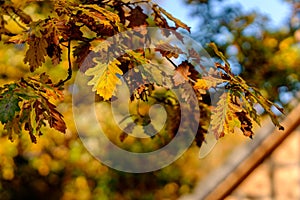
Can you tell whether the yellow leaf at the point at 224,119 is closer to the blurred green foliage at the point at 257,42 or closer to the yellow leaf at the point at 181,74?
the yellow leaf at the point at 181,74

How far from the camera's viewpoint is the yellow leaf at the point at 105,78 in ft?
4.85

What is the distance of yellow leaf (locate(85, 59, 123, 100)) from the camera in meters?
1.48

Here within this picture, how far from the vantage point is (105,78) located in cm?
149

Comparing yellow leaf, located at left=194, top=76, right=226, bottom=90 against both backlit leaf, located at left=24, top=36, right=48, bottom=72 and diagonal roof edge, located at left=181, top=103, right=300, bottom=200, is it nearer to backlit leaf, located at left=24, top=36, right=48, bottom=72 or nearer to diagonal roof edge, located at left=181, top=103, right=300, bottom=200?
backlit leaf, located at left=24, top=36, right=48, bottom=72

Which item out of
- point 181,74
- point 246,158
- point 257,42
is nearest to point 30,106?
point 181,74

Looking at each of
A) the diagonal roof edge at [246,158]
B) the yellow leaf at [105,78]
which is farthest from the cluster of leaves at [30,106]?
the diagonal roof edge at [246,158]

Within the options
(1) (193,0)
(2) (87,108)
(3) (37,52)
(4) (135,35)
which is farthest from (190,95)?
(2) (87,108)

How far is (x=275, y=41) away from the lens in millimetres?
5121

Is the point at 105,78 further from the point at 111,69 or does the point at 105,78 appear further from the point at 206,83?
the point at 206,83

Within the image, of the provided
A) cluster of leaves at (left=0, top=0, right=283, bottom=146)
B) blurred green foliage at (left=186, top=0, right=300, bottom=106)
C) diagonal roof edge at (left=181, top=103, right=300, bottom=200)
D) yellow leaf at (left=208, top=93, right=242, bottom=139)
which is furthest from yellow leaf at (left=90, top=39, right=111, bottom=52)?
diagonal roof edge at (left=181, top=103, right=300, bottom=200)

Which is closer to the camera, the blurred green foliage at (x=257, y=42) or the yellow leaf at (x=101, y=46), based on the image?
the yellow leaf at (x=101, y=46)

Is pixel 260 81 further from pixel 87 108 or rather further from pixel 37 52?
pixel 37 52

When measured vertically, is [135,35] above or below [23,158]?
below

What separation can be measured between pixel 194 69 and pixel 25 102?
1.82ft
